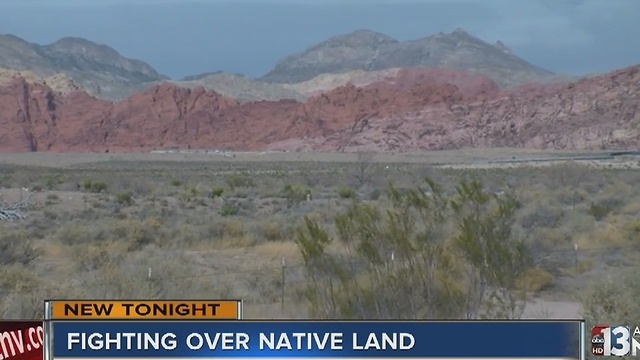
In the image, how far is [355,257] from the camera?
14711mm

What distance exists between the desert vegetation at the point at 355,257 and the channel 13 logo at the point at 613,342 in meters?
1.80

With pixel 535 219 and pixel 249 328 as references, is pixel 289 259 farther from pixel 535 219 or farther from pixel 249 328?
pixel 249 328

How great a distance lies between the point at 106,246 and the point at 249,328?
19.7m

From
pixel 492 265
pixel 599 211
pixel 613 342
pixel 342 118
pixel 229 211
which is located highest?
pixel 342 118

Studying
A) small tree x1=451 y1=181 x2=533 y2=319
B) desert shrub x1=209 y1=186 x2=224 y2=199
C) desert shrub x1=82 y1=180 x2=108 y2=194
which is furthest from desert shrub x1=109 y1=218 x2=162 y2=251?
desert shrub x1=82 y1=180 x2=108 y2=194

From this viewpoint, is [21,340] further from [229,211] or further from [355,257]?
[229,211]

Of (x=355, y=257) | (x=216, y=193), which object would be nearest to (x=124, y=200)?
(x=216, y=193)

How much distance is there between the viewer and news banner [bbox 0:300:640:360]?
14.8ft

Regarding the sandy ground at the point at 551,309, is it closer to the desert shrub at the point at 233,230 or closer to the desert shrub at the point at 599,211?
the desert shrub at the point at 233,230

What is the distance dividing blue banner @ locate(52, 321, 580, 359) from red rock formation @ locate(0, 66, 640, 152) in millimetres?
107742

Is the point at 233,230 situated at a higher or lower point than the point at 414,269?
lower

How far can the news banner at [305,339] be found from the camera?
177 inches

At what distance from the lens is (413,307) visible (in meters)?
13.0

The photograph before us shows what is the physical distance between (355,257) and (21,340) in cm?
978
